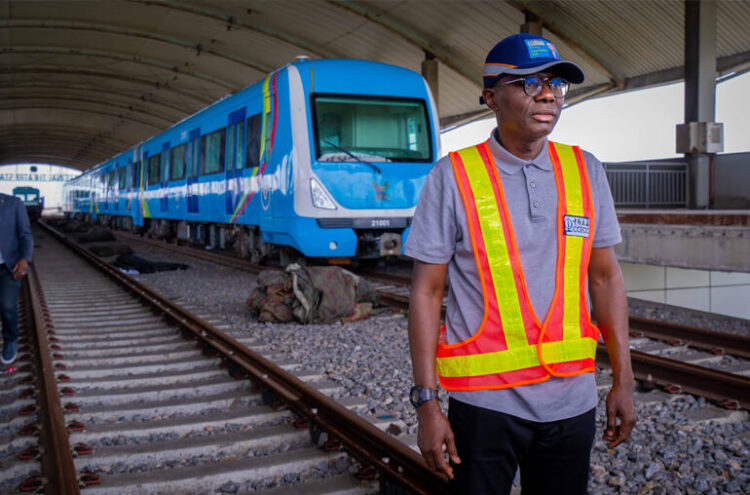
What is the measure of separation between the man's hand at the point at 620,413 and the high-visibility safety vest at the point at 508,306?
0.45 feet

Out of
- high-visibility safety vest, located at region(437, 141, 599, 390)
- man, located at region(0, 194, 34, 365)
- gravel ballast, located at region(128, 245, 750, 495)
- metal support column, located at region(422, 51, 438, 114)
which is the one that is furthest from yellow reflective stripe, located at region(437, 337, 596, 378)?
metal support column, located at region(422, 51, 438, 114)

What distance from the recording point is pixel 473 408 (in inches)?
70.2

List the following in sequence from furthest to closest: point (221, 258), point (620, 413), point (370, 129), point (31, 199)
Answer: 1. point (31, 199)
2. point (221, 258)
3. point (370, 129)
4. point (620, 413)

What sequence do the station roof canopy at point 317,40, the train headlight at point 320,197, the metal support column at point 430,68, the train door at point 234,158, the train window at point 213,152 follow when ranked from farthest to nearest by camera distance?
the metal support column at point 430,68, the station roof canopy at point 317,40, the train window at point 213,152, the train door at point 234,158, the train headlight at point 320,197

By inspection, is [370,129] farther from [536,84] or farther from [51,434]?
[536,84]

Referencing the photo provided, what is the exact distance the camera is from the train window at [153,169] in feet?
61.5

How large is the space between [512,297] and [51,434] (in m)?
3.03

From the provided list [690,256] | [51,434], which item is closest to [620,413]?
[51,434]

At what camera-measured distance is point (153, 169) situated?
19.3 m

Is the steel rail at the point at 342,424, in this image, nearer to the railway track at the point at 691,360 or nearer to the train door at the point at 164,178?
the railway track at the point at 691,360

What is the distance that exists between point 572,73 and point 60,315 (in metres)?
8.03

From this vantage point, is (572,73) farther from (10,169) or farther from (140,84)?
(10,169)

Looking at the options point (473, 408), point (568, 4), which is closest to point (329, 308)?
point (473, 408)

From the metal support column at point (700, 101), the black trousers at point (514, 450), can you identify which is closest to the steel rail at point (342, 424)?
the black trousers at point (514, 450)
